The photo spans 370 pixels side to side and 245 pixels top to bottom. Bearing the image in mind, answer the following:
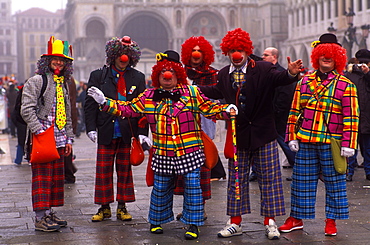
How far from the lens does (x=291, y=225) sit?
6.06 metres

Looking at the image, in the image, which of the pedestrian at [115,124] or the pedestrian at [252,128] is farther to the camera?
the pedestrian at [115,124]

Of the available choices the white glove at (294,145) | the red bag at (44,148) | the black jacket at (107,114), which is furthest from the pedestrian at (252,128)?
the red bag at (44,148)

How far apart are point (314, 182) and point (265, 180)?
0.44 meters

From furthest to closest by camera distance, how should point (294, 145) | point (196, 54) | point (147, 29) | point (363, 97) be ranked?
point (147, 29) < point (363, 97) < point (196, 54) < point (294, 145)

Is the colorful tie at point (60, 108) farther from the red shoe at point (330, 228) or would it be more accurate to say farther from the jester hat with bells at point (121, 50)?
the red shoe at point (330, 228)

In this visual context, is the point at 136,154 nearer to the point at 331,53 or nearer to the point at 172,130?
the point at 172,130

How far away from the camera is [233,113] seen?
5.71 meters

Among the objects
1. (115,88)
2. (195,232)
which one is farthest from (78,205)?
(195,232)

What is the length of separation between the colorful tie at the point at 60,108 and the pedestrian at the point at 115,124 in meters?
0.23

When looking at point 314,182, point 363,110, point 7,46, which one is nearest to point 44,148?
point 314,182

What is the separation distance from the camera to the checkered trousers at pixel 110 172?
6.68 metres

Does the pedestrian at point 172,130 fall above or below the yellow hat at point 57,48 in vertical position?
below

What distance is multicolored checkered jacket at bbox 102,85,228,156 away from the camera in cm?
587

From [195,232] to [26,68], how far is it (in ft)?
404
